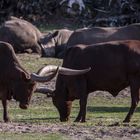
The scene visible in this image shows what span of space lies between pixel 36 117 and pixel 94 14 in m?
20.7

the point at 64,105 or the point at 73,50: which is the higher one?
the point at 73,50

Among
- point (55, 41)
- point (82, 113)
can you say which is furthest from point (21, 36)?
point (82, 113)

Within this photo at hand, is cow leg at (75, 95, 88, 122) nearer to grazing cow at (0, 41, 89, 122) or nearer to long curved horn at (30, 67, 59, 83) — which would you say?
grazing cow at (0, 41, 89, 122)

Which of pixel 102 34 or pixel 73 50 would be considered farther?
pixel 102 34

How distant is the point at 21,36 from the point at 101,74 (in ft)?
55.3

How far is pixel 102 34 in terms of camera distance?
33.3m

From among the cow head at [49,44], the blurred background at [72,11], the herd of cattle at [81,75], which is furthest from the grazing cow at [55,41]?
the herd of cattle at [81,75]

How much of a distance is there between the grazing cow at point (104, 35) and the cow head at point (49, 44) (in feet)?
9.29

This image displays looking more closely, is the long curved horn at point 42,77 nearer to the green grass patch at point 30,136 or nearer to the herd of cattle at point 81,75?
the herd of cattle at point 81,75

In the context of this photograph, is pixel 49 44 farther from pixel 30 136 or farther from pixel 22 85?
pixel 30 136

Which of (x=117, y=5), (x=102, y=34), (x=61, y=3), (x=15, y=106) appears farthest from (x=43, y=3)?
(x=15, y=106)

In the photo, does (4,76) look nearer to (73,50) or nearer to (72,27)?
(73,50)

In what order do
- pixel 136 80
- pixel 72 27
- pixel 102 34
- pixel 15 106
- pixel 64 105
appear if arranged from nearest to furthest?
pixel 136 80, pixel 64 105, pixel 15 106, pixel 102 34, pixel 72 27

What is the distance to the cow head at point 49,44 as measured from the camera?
120 feet
